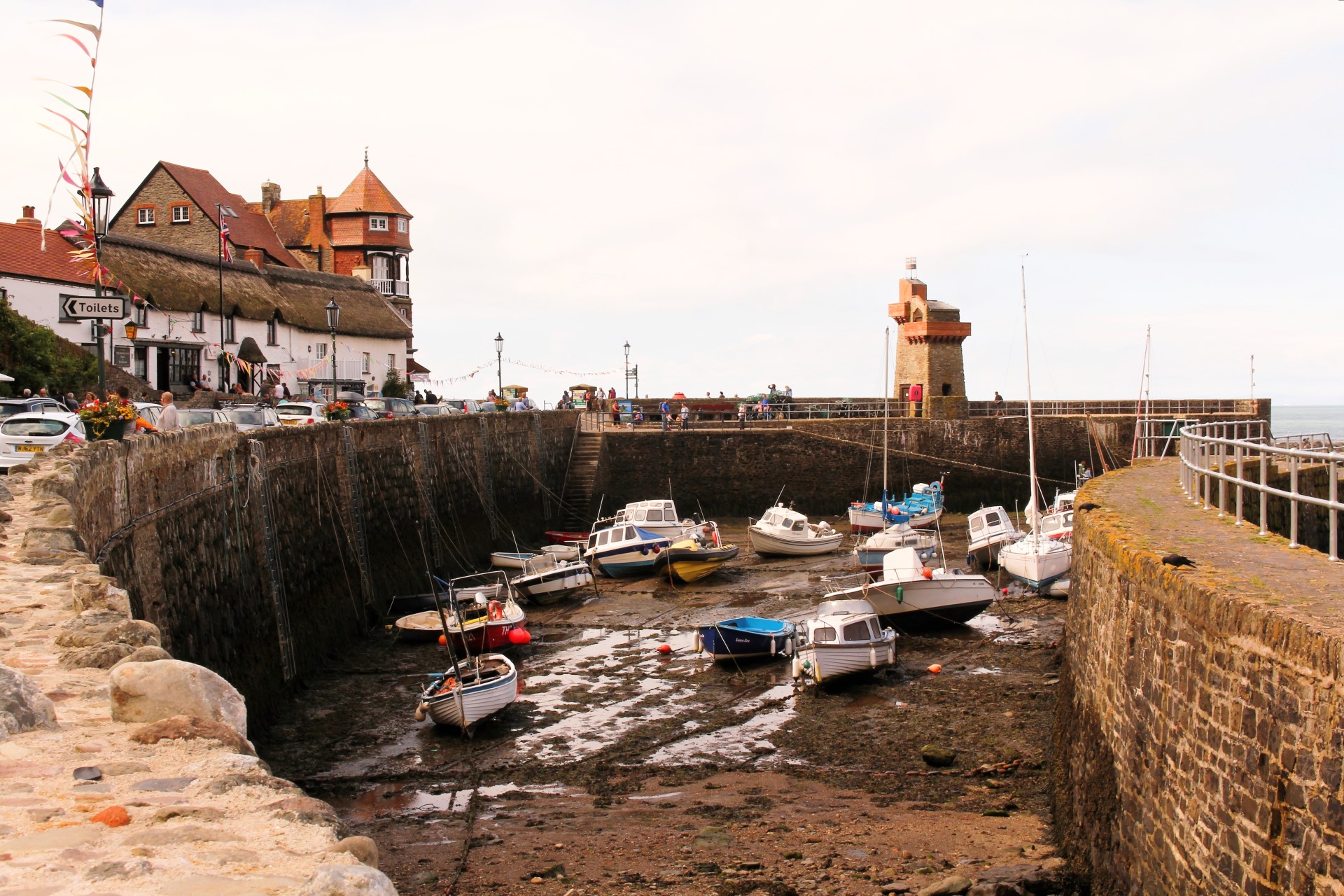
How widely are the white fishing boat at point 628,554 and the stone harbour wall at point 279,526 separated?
144 inches

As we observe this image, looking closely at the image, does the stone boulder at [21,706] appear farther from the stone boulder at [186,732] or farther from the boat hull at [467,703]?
the boat hull at [467,703]

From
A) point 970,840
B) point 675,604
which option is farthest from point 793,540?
point 970,840

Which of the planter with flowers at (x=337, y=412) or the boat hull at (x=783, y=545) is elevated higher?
the planter with flowers at (x=337, y=412)

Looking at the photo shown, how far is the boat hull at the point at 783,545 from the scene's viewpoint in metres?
35.7

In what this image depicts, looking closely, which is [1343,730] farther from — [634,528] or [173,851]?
[634,528]

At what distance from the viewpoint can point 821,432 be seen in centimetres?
4803

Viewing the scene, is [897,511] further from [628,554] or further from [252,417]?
[252,417]

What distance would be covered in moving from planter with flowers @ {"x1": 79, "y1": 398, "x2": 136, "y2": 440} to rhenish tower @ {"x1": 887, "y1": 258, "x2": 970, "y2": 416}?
42.3 metres

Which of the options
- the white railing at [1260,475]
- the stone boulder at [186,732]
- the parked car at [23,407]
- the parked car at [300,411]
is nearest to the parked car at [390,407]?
the parked car at [300,411]

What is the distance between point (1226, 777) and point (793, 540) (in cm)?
2837

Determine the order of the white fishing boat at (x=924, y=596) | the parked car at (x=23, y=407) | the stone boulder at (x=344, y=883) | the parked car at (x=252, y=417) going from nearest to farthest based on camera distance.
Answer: the stone boulder at (x=344, y=883) < the parked car at (x=23, y=407) < the white fishing boat at (x=924, y=596) < the parked car at (x=252, y=417)

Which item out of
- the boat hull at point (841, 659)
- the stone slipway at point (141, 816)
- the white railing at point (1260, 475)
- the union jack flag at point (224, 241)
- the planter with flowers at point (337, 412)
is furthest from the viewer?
the union jack flag at point (224, 241)

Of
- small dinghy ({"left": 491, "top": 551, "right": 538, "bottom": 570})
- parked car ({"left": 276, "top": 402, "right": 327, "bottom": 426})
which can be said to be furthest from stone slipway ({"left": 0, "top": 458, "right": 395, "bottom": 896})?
parked car ({"left": 276, "top": 402, "right": 327, "bottom": 426})

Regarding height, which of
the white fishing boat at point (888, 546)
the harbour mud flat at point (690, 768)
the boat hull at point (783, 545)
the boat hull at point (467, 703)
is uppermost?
the white fishing boat at point (888, 546)
